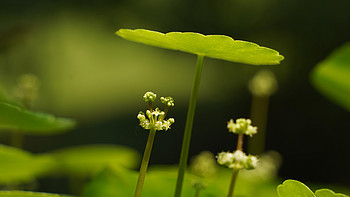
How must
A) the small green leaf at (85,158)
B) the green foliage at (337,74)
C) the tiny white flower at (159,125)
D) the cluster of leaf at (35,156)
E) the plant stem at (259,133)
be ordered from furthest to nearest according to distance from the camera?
1. the plant stem at (259,133)
2. the small green leaf at (85,158)
3. the green foliage at (337,74)
4. the cluster of leaf at (35,156)
5. the tiny white flower at (159,125)

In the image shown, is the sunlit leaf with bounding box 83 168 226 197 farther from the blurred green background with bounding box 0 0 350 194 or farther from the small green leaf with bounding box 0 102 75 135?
the blurred green background with bounding box 0 0 350 194

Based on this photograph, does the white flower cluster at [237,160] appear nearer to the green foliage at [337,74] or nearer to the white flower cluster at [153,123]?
the white flower cluster at [153,123]

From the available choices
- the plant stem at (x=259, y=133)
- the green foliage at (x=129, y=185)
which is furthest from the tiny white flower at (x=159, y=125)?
the plant stem at (x=259, y=133)

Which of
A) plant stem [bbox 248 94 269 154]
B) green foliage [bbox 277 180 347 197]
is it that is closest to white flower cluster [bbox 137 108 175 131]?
green foliage [bbox 277 180 347 197]

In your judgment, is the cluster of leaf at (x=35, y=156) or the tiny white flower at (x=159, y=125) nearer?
the tiny white flower at (x=159, y=125)

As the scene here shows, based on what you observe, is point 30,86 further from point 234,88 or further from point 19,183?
point 234,88

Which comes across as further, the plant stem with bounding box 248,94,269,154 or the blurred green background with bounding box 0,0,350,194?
the blurred green background with bounding box 0,0,350,194

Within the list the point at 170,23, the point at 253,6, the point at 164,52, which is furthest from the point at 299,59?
the point at 164,52

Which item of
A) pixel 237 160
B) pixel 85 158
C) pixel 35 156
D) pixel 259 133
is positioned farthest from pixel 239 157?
pixel 259 133
